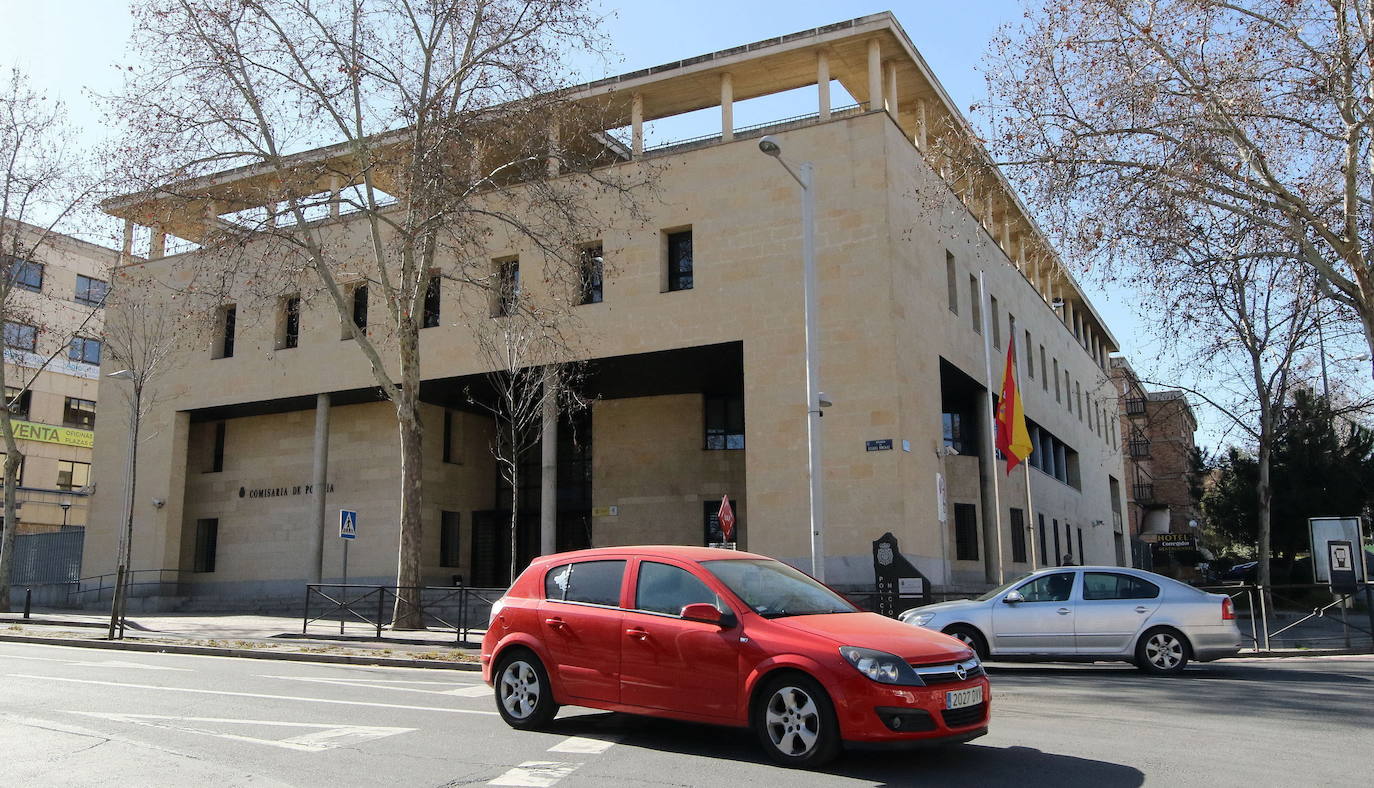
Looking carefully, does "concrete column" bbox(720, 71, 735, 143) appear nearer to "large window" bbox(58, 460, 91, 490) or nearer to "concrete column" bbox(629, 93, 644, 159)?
"concrete column" bbox(629, 93, 644, 159)

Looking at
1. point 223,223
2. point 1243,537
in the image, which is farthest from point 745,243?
point 1243,537

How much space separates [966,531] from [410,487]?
53.2 ft

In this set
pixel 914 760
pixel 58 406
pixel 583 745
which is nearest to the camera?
pixel 914 760

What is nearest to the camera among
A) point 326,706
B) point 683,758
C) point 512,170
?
point 683,758

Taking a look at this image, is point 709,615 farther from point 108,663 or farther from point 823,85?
point 823,85

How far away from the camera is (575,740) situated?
24.2ft

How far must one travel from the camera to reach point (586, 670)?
742cm

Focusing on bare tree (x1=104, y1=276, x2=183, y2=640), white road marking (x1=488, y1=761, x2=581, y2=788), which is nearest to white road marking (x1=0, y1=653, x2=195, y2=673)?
white road marking (x1=488, y1=761, x2=581, y2=788)

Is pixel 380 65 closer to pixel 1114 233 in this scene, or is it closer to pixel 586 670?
pixel 1114 233

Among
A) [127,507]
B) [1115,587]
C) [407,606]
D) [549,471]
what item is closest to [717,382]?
[549,471]

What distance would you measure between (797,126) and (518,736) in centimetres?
2003

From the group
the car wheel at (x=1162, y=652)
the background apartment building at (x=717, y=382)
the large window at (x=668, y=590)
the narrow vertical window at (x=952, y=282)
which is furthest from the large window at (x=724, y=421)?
the large window at (x=668, y=590)

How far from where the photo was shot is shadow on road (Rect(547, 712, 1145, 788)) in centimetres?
606

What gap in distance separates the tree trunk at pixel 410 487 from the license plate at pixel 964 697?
48.1ft
